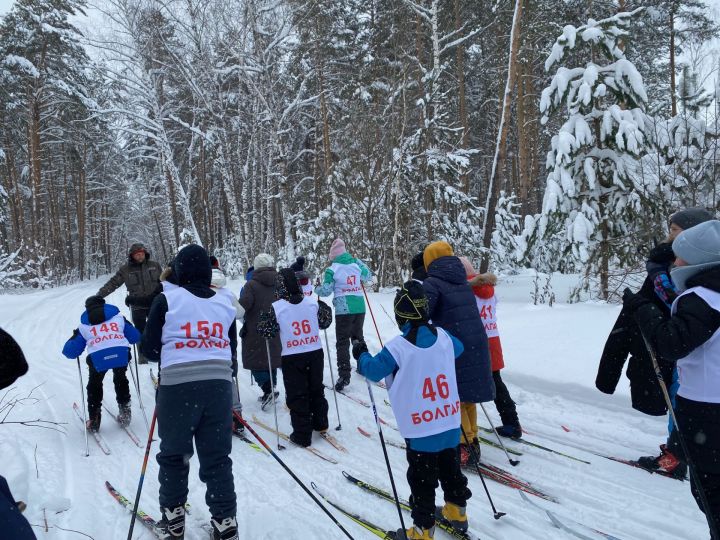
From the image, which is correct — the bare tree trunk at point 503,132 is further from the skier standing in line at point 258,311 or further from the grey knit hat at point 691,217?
the grey knit hat at point 691,217

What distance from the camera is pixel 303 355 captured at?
17.2 ft

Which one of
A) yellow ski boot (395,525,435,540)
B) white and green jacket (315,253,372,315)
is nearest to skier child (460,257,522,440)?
yellow ski boot (395,525,435,540)

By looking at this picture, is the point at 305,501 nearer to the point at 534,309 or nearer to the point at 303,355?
the point at 303,355

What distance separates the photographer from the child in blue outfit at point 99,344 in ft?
17.9

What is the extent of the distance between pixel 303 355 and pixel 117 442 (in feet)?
7.53

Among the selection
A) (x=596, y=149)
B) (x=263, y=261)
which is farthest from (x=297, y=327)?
(x=596, y=149)

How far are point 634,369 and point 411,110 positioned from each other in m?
11.1

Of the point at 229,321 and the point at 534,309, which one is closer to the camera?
the point at 229,321

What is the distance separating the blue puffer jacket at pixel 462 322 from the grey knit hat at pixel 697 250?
1.78 metres

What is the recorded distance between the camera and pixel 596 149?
904cm

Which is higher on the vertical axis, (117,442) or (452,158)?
(452,158)

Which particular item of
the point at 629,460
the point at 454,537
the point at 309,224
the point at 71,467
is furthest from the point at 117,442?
the point at 309,224

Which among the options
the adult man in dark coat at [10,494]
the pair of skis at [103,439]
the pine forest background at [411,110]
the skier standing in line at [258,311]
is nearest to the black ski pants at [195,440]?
the adult man in dark coat at [10,494]

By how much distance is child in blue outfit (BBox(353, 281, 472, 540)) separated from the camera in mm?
3143
